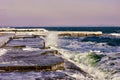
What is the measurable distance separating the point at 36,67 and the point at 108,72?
3.06 m

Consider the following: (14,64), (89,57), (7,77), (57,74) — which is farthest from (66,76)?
(89,57)

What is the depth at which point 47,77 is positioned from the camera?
11.9 m

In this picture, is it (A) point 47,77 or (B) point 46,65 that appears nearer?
(A) point 47,77

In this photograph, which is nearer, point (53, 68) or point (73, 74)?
point (73, 74)

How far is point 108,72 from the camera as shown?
1538cm

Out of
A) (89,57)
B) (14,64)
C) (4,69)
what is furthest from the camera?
(89,57)

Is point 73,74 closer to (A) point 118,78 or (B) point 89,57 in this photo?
(A) point 118,78

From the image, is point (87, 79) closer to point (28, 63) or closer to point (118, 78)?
point (118, 78)

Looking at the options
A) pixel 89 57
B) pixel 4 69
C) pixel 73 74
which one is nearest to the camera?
pixel 73 74

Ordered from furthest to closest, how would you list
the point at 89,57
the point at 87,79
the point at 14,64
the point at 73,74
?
the point at 89,57
the point at 14,64
the point at 73,74
the point at 87,79

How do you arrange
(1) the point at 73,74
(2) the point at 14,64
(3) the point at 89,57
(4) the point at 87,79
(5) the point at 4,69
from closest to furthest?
(4) the point at 87,79 < (1) the point at 73,74 < (5) the point at 4,69 < (2) the point at 14,64 < (3) the point at 89,57

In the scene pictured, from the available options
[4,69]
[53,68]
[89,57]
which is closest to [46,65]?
[53,68]

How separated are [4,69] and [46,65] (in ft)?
4.94

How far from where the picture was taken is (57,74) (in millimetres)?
12523
